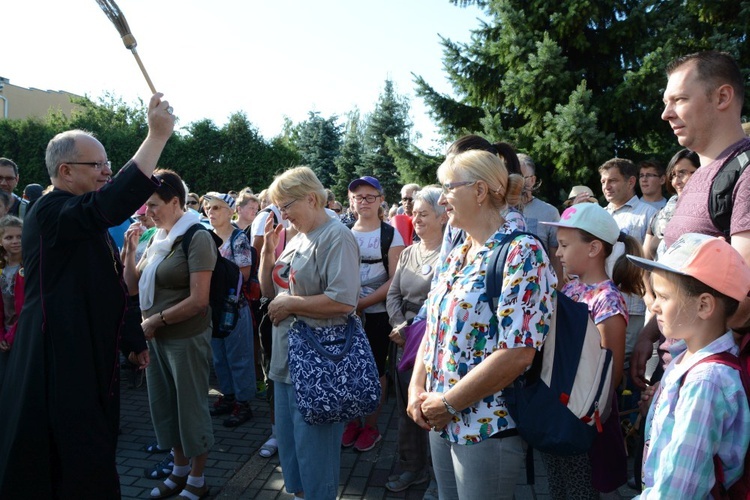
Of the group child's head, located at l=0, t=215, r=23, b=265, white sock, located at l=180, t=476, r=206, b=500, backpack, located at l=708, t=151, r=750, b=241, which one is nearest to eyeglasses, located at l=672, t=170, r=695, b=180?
backpack, located at l=708, t=151, r=750, b=241

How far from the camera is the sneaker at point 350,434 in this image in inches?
187

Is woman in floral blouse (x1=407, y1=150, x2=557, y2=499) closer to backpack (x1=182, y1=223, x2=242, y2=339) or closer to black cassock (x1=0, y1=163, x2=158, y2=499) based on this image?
black cassock (x1=0, y1=163, x2=158, y2=499)

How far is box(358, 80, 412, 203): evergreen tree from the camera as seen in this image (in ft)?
107

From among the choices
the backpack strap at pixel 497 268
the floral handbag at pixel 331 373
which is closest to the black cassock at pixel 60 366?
the floral handbag at pixel 331 373

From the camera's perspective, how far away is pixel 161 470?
13.8 ft

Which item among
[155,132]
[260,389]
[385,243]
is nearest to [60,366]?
[155,132]

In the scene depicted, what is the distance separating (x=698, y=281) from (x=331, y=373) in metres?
1.91

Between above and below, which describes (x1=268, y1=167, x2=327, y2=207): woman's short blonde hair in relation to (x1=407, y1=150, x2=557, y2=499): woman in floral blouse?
above

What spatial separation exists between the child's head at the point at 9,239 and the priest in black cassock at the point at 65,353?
2069 millimetres

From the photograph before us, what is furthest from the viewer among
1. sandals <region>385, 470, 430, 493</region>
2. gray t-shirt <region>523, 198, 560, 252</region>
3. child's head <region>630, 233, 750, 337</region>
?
gray t-shirt <region>523, 198, 560, 252</region>

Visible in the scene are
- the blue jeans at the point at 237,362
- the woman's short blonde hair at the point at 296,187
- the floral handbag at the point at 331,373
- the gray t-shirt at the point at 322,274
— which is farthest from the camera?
the blue jeans at the point at 237,362

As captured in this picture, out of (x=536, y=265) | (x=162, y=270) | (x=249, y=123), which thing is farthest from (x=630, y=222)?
(x=249, y=123)

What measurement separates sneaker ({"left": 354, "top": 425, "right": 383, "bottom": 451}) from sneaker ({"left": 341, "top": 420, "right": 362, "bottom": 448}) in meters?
0.05

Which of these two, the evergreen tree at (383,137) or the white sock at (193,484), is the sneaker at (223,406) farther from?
the evergreen tree at (383,137)
